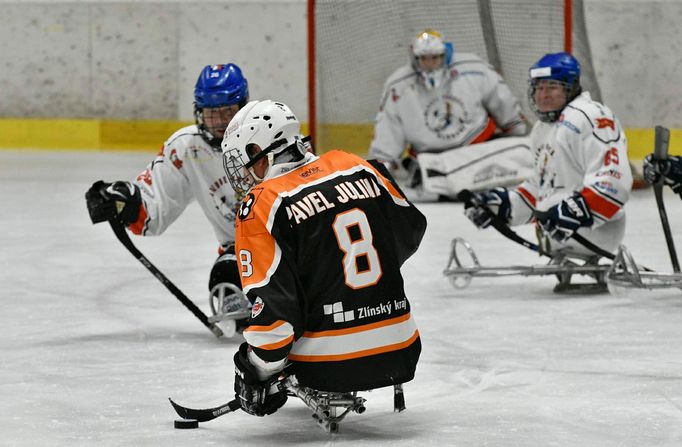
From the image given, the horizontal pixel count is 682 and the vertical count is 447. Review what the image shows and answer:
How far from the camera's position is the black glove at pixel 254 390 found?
8.94 feet

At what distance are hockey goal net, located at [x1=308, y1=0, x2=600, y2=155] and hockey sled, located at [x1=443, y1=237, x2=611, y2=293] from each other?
122 inches

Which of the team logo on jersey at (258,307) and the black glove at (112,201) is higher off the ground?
the team logo on jersey at (258,307)

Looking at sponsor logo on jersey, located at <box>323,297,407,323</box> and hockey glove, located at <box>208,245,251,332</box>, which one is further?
hockey glove, located at <box>208,245,251,332</box>

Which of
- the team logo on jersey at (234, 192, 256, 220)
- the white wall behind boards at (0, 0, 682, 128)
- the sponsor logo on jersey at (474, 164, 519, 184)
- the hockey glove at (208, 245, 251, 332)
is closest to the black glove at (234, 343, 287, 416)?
the team logo on jersey at (234, 192, 256, 220)

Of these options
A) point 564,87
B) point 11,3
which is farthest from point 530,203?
point 11,3

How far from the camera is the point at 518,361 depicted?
144 inches

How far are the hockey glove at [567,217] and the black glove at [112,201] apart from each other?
57.6 inches

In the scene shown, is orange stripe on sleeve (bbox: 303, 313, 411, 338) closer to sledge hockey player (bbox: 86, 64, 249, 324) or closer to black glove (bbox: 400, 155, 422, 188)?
sledge hockey player (bbox: 86, 64, 249, 324)

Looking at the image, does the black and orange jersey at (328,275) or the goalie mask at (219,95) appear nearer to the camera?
the black and orange jersey at (328,275)

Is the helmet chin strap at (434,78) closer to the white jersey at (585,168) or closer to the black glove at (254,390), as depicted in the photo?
the white jersey at (585,168)

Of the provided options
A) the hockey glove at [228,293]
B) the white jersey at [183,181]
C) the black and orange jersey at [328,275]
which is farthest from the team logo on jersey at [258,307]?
the white jersey at [183,181]

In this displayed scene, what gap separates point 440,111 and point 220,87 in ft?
13.8

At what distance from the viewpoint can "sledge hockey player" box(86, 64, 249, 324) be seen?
383cm

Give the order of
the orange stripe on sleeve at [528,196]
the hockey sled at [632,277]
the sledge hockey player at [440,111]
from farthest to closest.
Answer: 1. the sledge hockey player at [440,111]
2. the orange stripe on sleeve at [528,196]
3. the hockey sled at [632,277]
